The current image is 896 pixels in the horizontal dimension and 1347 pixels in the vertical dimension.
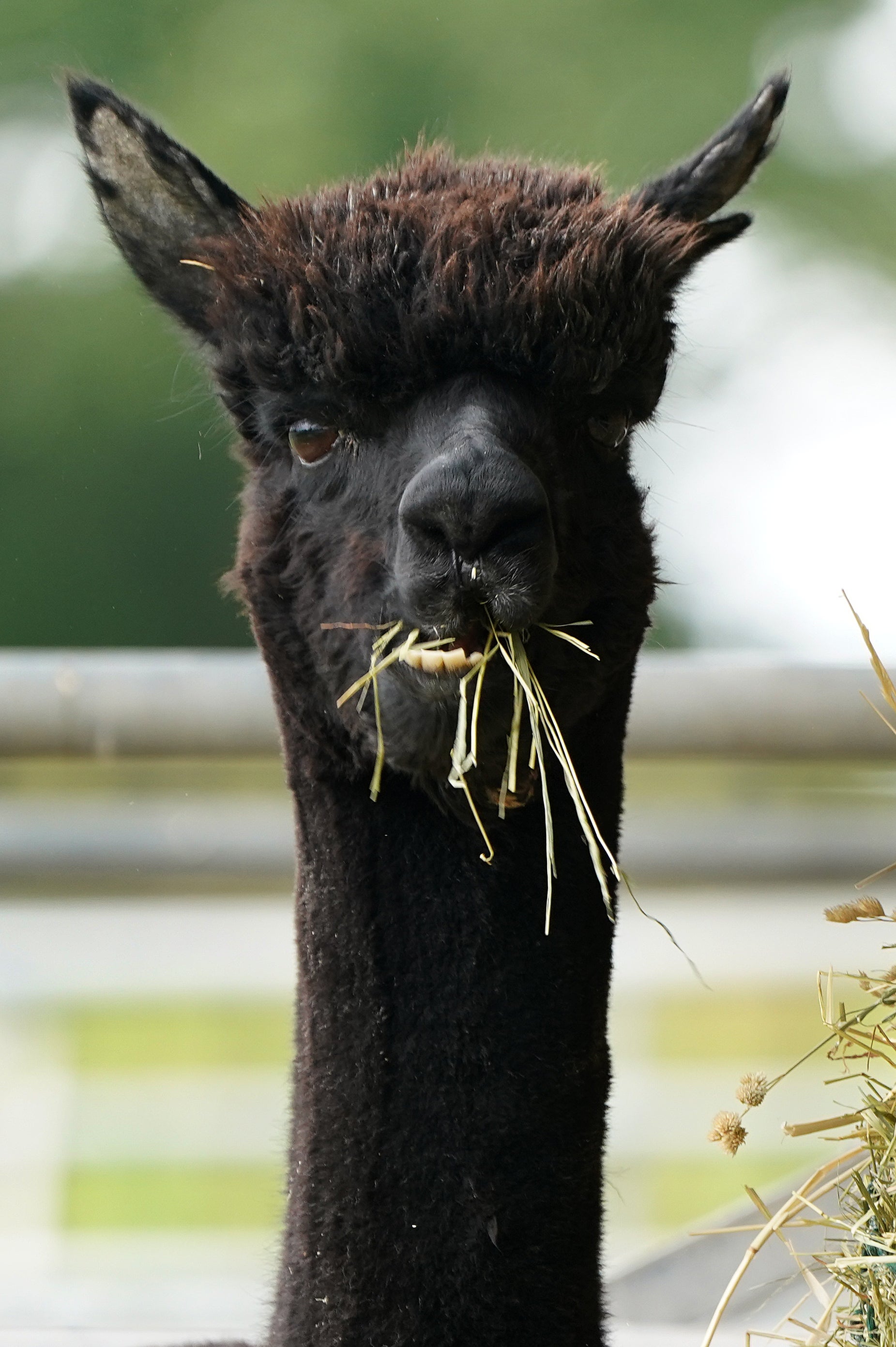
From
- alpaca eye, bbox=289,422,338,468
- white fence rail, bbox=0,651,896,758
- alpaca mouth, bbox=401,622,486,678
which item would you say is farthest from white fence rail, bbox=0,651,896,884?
alpaca mouth, bbox=401,622,486,678

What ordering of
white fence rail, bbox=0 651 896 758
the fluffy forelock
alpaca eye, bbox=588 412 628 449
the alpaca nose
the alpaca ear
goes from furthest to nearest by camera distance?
white fence rail, bbox=0 651 896 758 < the alpaca ear < alpaca eye, bbox=588 412 628 449 < the fluffy forelock < the alpaca nose

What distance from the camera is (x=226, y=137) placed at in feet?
19.4

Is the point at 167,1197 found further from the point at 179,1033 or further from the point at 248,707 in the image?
the point at 248,707

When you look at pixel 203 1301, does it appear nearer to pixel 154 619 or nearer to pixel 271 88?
pixel 154 619

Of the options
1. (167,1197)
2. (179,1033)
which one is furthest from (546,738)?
(179,1033)

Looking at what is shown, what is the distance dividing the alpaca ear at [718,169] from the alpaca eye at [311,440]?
0.47 metres

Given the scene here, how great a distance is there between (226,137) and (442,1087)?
5251mm

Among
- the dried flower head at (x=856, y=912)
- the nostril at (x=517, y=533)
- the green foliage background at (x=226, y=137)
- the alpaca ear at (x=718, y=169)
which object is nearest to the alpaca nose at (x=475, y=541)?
the nostril at (x=517, y=533)

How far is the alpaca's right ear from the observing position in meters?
1.51

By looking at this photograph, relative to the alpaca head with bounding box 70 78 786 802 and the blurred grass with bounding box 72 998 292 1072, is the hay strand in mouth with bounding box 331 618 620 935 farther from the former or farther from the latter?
the blurred grass with bounding box 72 998 292 1072

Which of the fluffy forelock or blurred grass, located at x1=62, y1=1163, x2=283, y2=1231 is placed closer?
the fluffy forelock

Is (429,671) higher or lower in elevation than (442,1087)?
higher

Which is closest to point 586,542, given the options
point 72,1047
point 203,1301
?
point 203,1301

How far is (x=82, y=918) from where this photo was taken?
11.3 ft
